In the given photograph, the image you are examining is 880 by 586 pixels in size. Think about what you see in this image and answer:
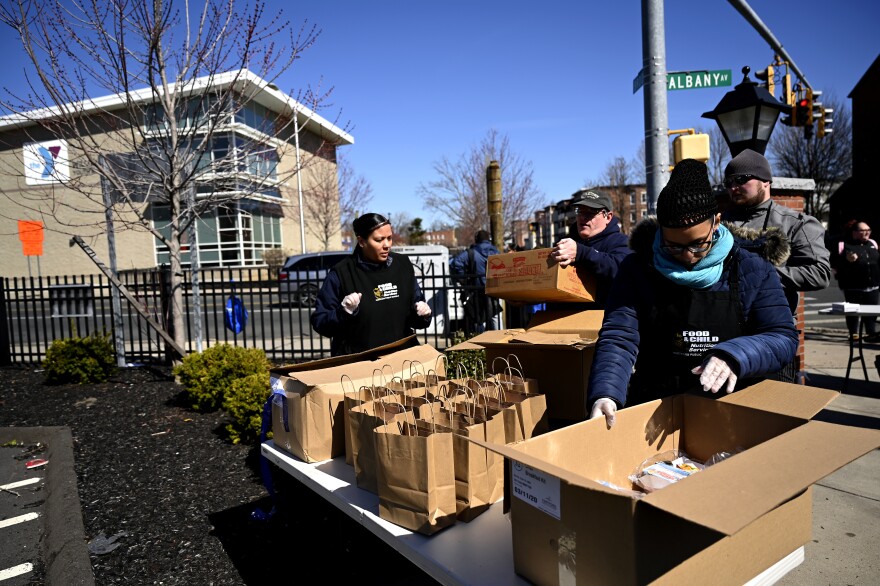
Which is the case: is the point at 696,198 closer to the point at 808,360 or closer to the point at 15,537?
the point at 15,537

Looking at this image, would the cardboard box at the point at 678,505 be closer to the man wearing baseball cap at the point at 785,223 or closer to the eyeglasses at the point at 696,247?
the eyeglasses at the point at 696,247

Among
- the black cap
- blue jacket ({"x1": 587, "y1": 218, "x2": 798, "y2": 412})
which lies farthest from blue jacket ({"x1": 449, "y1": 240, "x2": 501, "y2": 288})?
blue jacket ({"x1": 587, "y1": 218, "x2": 798, "y2": 412})

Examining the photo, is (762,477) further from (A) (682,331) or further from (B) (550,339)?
(B) (550,339)

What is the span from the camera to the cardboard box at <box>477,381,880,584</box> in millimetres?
1114

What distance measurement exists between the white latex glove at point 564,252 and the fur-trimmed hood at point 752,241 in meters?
0.41

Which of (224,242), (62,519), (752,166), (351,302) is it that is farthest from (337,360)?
(224,242)

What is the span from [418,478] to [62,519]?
3.25 meters

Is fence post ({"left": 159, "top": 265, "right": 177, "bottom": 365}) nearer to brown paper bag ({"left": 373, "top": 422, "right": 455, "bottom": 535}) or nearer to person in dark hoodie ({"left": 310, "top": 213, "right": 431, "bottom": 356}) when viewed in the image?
person in dark hoodie ({"left": 310, "top": 213, "right": 431, "bottom": 356})

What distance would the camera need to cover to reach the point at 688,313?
1942 mm

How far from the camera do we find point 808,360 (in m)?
7.73

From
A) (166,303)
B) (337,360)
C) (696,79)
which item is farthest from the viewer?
(166,303)

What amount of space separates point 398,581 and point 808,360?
23.8 feet

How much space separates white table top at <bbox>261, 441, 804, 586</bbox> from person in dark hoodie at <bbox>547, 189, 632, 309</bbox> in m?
1.50

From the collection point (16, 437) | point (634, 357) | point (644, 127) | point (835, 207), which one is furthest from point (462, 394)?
point (835, 207)
